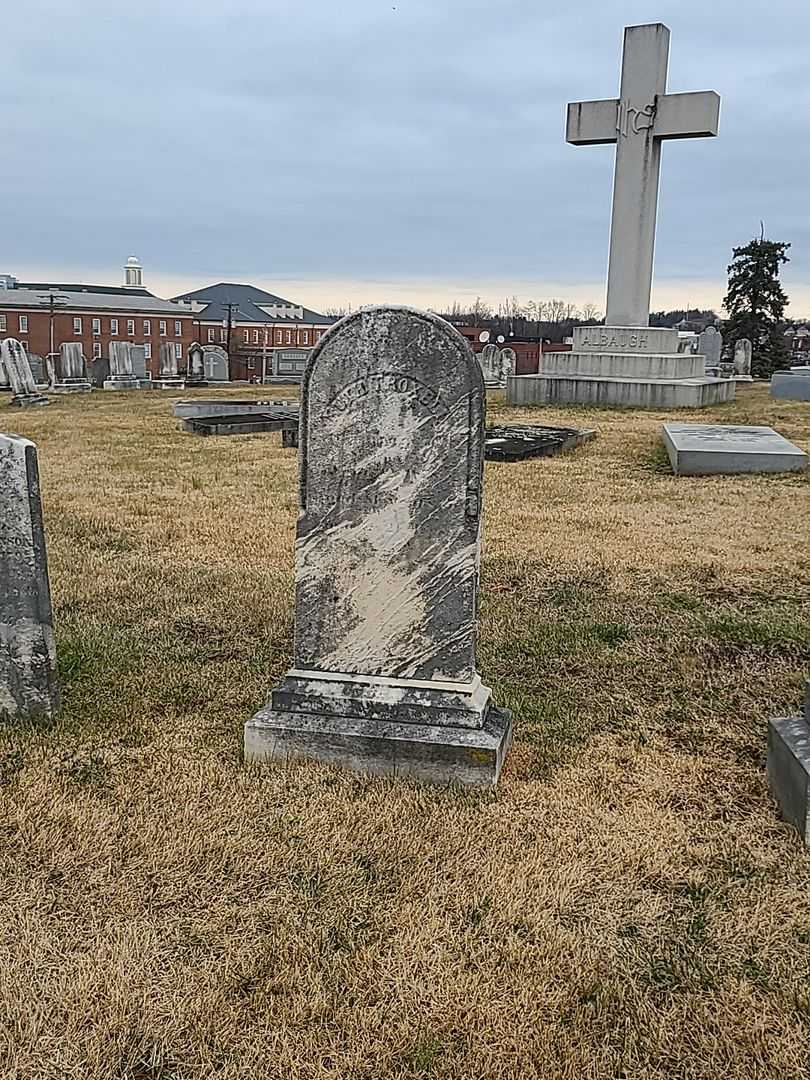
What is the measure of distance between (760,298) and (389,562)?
3732 centimetres

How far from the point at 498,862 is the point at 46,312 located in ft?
221

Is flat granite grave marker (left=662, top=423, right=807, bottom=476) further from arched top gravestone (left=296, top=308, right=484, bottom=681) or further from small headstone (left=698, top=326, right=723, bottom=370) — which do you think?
small headstone (left=698, top=326, right=723, bottom=370)

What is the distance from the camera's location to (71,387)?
23141 millimetres

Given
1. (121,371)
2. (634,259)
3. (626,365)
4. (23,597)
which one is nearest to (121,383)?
(121,371)

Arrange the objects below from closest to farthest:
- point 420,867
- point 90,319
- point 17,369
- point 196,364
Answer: point 420,867 < point 17,369 < point 196,364 < point 90,319

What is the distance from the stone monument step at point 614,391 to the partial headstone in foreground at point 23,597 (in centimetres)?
1243

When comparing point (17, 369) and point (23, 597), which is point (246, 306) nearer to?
point (17, 369)

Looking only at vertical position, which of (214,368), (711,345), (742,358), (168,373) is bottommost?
(168,373)

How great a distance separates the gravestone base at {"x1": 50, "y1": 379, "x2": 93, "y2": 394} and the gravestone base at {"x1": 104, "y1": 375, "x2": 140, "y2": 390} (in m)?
0.78

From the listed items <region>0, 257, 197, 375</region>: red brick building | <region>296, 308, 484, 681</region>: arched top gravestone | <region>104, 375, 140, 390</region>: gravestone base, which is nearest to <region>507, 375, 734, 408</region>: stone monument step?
<region>296, 308, 484, 681</region>: arched top gravestone

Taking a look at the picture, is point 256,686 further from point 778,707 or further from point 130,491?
point 130,491

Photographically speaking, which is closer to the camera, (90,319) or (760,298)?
(760,298)

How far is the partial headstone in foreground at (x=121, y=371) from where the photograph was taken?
2458 centimetres

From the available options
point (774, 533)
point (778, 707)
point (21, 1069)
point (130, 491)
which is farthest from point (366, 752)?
point (130, 491)
